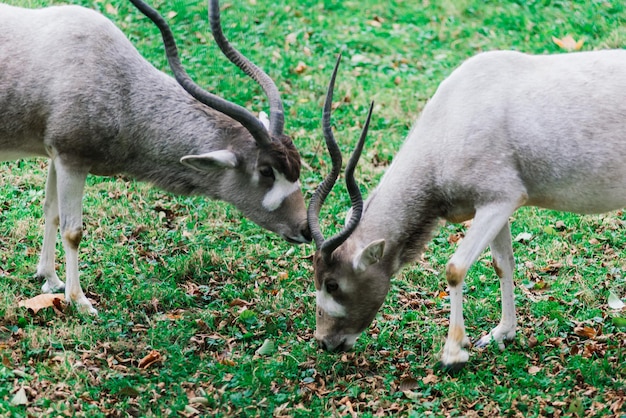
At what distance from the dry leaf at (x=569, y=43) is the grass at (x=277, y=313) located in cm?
231

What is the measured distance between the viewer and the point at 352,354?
719cm

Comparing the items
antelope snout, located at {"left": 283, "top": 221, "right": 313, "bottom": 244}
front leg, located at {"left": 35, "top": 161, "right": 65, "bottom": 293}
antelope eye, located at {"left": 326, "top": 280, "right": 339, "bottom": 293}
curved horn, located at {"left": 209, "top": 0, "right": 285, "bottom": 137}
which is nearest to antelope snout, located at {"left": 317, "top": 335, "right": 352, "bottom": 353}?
antelope eye, located at {"left": 326, "top": 280, "right": 339, "bottom": 293}

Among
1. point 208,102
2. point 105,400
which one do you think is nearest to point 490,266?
point 208,102

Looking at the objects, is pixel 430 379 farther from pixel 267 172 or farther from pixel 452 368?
pixel 267 172

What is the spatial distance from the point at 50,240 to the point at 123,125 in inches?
55.0

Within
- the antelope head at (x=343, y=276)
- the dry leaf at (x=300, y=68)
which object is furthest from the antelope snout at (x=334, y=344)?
the dry leaf at (x=300, y=68)

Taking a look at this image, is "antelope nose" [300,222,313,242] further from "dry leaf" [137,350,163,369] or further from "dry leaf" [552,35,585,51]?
"dry leaf" [552,35,585,51]

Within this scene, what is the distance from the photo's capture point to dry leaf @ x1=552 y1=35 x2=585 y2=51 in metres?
13.0

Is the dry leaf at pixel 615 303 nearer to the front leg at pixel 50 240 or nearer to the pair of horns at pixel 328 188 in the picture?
the pair of horns at pixel 328 188

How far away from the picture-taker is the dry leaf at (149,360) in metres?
6.93

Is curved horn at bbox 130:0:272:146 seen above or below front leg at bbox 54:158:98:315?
above

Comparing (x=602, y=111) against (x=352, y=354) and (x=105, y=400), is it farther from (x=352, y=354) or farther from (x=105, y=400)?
(x=105, y=400)

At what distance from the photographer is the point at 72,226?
766 cm

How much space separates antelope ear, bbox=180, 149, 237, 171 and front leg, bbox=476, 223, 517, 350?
2307mm
